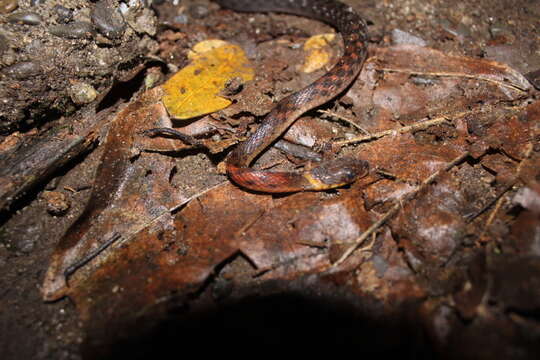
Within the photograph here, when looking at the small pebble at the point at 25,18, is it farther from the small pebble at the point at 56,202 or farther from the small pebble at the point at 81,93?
the small pebble at the point at 56,202

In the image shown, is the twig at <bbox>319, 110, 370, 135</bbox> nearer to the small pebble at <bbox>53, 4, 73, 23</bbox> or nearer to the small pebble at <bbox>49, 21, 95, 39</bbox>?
the small pebble at <bbox>49, 21, 95, 39</bbox>

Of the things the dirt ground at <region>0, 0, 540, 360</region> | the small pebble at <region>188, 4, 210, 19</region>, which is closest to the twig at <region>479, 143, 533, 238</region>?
the dirt ground at <region>0, 0, 540, 360</region>

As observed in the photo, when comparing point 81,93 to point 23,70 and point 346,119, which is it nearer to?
point 23,70

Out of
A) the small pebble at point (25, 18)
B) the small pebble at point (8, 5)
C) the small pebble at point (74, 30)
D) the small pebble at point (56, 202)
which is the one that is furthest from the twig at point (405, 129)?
the small pebble at point (8, 5)

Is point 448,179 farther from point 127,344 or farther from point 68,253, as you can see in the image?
point 68,253

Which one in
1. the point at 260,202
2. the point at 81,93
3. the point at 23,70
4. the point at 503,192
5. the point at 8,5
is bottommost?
the point at 503,192

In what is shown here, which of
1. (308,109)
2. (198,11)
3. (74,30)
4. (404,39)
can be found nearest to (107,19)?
(74,30)
